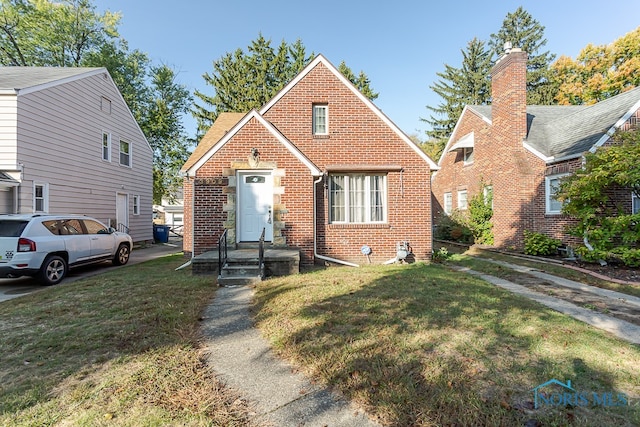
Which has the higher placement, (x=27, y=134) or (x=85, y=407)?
(x=27, y=134)

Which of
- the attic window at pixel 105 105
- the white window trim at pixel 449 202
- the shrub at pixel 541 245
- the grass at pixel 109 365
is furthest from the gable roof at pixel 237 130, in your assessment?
the white window trim at pixel 449 202

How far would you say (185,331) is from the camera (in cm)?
429

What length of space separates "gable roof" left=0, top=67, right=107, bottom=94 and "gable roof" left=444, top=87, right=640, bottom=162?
61.1ft

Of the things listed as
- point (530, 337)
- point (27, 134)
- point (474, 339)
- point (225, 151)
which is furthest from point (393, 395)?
point (27, 134)

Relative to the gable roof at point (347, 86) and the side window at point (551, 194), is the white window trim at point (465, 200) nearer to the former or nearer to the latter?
the side window at point (551, 194)

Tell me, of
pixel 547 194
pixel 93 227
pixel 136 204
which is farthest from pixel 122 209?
pixel 547 194

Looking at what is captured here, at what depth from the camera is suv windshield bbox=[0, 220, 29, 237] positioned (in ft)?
23.5

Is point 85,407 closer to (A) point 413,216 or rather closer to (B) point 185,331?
(B) point 185,331

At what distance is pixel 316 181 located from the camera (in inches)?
370

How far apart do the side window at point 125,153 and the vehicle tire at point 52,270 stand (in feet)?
32.8

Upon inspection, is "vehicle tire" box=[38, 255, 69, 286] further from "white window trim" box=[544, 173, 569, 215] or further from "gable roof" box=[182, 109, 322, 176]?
"white window trim" box=[544, 173, 569, 215]

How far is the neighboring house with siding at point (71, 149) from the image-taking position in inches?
403

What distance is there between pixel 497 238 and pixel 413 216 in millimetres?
6064

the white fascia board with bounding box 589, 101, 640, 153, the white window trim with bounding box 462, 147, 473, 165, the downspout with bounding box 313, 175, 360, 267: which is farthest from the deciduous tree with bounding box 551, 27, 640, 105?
the downspout with bounding box 313, 175, 360, 267
